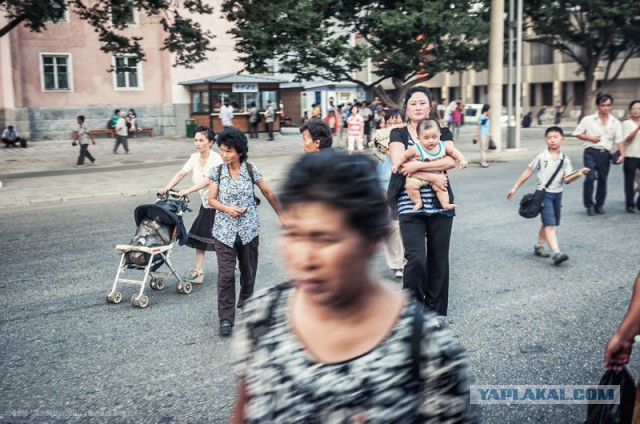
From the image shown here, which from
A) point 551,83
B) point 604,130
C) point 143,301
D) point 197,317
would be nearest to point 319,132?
point 197,317

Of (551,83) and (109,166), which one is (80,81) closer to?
(109,166)

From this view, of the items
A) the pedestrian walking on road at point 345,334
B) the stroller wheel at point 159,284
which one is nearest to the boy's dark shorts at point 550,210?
the stroller wheel at point 159,284

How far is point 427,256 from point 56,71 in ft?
113

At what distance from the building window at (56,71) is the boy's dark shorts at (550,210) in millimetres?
32522

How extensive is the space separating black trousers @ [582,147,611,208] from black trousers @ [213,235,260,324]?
23.4 ft

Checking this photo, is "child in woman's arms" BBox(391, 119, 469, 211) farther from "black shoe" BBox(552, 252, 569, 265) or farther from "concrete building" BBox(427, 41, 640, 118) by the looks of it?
"concrete building" BBox(427, 41, 640, 118)

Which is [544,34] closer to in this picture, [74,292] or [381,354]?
[74,292]

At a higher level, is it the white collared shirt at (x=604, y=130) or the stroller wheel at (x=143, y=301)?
the white collared shirt at (x=604, y=130)

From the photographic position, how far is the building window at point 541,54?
204 ft

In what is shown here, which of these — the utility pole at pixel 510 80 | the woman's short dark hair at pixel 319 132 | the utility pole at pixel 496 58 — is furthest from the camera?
the utility pole at pixel 510 80

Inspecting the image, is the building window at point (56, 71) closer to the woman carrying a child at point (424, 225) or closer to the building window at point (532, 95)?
the woman carrying a child at point (424, 225)

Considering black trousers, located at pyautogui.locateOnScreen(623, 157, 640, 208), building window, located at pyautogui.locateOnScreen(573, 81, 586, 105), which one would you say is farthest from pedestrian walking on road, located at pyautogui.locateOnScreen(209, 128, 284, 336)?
building window, located at pyautogui.locateOnScreen(573, 81, 586, 105)

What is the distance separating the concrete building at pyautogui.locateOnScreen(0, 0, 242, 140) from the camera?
3400cm

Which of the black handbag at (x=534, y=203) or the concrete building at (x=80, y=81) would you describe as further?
the concrete building at (x=80, y=81)
